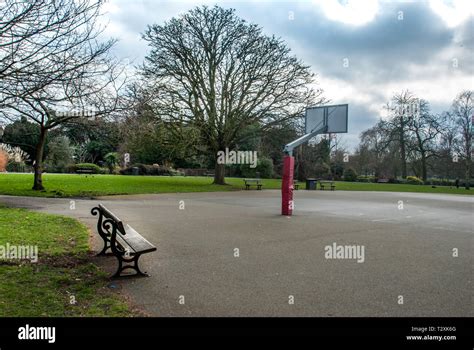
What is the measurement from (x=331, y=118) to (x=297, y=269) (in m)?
13.2

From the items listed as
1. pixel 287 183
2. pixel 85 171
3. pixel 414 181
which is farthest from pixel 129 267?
pixel 414 181

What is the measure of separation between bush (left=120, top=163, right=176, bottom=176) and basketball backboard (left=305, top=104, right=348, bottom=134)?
113ft

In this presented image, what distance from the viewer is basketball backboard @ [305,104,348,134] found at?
694 inches

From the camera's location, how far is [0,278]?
493 centimetres

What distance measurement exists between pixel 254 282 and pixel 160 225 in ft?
17.2

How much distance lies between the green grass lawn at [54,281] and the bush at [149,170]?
41695 millimetres

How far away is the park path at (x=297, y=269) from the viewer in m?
4.30

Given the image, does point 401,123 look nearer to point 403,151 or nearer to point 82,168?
point 403,151

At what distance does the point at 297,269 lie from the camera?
19.2 ft

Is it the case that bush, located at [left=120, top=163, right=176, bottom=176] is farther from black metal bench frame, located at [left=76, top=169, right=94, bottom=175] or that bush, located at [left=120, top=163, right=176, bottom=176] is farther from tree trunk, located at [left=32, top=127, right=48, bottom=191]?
tree trunk, located at [left=32, top=127, right=48, bottom=191]

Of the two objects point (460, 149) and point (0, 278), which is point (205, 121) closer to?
point (0, 278)

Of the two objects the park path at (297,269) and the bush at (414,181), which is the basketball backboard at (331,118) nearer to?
the park path at (297,269)

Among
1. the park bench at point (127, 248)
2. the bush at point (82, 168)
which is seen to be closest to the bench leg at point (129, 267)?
the park bench at point (127, 248)

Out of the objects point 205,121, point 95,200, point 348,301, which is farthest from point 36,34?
point 205,121
